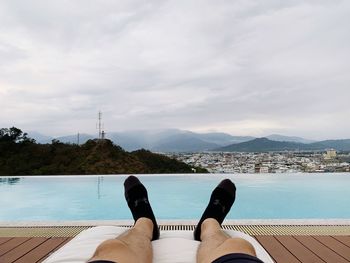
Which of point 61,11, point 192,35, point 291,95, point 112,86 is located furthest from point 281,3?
point 112,86

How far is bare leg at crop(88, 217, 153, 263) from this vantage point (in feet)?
3.22

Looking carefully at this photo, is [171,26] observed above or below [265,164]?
above

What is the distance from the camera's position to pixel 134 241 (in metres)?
1.28

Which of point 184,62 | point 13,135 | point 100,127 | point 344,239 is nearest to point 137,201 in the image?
point 344,239

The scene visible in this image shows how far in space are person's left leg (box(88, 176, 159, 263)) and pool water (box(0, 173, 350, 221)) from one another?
7.45 feet

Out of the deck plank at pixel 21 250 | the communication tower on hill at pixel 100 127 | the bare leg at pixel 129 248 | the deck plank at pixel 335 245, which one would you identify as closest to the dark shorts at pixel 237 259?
the bare leg at pixel 129 248

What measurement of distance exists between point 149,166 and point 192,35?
388 centimetres

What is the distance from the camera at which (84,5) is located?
558 centimetres

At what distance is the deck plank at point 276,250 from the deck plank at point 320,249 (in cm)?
16

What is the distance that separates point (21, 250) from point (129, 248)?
4.77 ft

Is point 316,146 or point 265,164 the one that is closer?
point 265,164

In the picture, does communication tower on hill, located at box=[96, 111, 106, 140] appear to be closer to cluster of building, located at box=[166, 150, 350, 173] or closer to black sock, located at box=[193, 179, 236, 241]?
cluster of building, located at box=[166, 150, 350, 173]

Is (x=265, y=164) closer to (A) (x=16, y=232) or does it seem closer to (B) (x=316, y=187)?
(B) (x=316, y=187)

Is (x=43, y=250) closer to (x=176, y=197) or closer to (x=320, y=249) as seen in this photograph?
(x=320, y=249)
